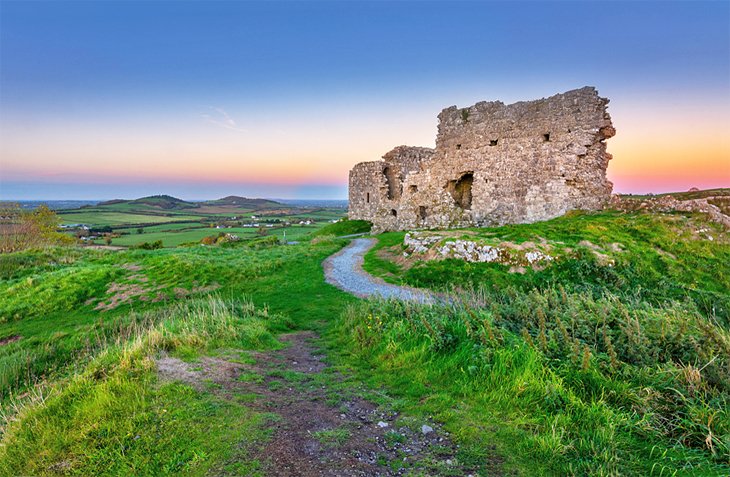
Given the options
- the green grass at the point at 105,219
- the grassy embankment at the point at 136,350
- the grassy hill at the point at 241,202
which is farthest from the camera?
the grassy hill at the point at 241,202

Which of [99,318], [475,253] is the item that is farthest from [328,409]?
[99,318]

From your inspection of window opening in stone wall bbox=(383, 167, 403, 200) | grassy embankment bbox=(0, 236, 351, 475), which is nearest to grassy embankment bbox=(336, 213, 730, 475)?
grassy embankment bbox=(0, 236, 351, 475)

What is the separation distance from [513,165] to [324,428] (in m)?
24.3

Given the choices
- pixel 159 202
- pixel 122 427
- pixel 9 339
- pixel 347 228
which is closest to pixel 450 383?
pixel 122 427

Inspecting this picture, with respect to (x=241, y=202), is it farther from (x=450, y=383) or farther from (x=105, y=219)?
(x=450, y=383)

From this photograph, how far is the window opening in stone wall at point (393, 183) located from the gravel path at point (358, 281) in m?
17.0

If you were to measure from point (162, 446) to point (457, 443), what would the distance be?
12.0 ft

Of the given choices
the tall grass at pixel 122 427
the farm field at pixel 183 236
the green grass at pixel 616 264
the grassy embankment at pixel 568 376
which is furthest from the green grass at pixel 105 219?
the grassy embankment at pixel 568 376

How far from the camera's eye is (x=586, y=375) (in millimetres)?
5641

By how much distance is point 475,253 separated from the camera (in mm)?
16234

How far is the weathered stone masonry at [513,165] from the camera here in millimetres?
22562

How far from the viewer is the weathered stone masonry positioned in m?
22.6

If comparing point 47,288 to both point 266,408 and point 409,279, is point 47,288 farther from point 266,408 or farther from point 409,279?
point 266,408

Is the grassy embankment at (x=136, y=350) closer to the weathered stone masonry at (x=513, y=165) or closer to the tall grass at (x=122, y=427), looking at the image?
the tall grass at (x=122, y=427)
